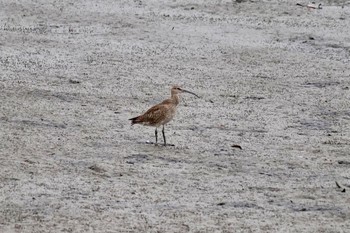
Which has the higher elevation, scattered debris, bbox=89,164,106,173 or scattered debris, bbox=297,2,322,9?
scattered debris, bbox=297,2,322,9

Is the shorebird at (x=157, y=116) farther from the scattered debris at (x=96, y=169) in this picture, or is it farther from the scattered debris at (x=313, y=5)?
the scattered debris at (x=313, y=5)

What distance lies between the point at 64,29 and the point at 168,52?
6.61 ft

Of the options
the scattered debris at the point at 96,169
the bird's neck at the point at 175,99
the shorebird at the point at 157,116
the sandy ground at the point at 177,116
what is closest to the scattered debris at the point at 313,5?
the sandy ground at the point at 177,116

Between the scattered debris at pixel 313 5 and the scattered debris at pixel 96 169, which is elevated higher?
the scattered debris at pixel 313 5

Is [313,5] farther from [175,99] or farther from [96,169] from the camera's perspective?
[96,169]

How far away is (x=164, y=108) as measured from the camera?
10883 millimetres

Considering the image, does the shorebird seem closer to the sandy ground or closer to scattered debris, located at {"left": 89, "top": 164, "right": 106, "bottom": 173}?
the sandy ground

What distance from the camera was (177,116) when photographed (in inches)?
482

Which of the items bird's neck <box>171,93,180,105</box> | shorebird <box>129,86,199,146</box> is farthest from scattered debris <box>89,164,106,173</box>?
bird's neck <box>171,93,180,105</box>

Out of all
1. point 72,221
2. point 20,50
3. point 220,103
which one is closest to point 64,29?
point 20,50

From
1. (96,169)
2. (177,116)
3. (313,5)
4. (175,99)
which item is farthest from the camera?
(313,5)

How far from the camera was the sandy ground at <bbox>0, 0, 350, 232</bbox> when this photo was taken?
8.72 meters

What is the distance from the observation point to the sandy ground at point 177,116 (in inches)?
343

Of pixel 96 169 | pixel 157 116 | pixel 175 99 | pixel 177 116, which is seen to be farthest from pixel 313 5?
pixel 96 169
